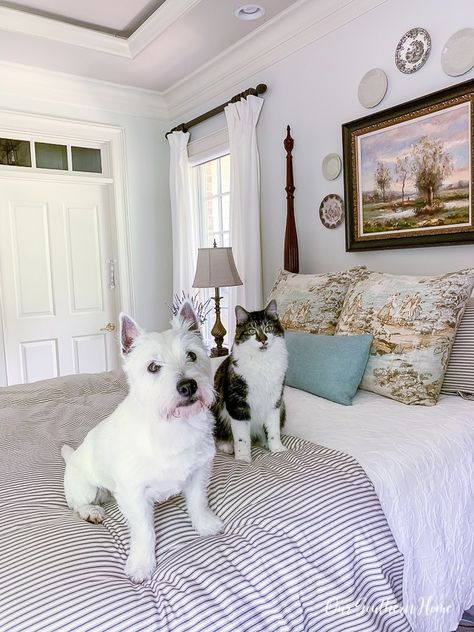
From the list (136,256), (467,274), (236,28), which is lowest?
(467,274)

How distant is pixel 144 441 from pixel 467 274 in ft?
4.51

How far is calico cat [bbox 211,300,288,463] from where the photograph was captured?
136 centimetres

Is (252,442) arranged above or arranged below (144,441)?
below

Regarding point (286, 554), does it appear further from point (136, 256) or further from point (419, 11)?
point (136, 256)

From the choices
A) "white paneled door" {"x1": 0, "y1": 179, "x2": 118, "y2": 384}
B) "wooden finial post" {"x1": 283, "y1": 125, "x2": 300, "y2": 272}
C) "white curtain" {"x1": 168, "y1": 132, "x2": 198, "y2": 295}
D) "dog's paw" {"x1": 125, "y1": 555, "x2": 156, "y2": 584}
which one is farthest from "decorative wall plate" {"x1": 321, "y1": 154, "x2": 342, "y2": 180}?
"dog's paw" {"x1": 125, "y1": 555, "x2": 156, "y2": 584}

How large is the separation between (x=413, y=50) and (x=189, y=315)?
2041 millimetres

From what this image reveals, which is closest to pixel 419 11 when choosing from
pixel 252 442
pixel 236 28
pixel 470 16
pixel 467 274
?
pixel 470 16

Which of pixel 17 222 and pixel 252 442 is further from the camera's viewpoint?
pixel 17 222

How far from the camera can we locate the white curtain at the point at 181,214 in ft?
13.0

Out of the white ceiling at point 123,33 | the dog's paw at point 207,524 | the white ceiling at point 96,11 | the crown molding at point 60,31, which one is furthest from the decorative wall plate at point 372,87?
the dog's paw at point 207,524

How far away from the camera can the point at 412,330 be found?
5.56 ft

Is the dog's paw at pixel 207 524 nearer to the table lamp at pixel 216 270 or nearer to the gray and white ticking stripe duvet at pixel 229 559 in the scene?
the gray and white ticking stripe duvet at pixel 229 559

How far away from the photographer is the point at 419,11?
222 centimetres

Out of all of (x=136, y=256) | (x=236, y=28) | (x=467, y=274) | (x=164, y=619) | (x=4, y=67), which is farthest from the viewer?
(x=136, y=256)
